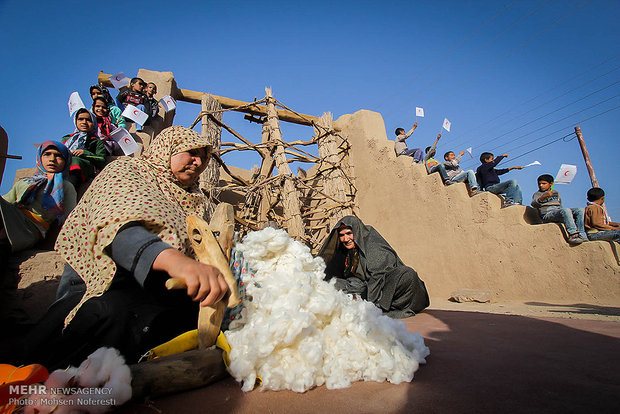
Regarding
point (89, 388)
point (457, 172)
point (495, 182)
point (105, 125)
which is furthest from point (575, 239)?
point (105, 125)

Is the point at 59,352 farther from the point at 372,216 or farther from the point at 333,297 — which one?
the point at 372,216

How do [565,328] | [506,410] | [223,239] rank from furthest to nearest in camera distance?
1. [565,328]
2. [223,239]
3. [506,410]

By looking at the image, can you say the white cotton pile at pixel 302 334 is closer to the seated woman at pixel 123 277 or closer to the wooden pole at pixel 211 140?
the seated woman at pixel 123 277

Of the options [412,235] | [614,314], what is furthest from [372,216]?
[614,314]

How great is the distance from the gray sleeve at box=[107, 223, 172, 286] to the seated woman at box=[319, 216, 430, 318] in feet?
9.49

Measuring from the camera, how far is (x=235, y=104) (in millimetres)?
6355

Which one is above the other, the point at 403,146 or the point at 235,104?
the point at 235,104

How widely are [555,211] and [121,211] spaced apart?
5291 mm

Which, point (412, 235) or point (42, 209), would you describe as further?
point (412, 235)

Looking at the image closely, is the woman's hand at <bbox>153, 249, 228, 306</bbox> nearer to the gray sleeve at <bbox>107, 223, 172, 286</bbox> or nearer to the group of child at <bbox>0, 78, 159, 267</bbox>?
the gray sleeve at <bbox>107, 223, 172, 286</bbox>

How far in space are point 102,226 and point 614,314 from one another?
15.4ft

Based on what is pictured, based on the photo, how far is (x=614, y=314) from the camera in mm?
3104

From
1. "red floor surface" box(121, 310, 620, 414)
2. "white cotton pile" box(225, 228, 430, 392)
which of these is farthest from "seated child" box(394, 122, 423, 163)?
"white cotton pile" box(225, 228, 430, 392)

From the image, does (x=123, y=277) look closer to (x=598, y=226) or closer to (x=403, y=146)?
(x=598, y=226)
